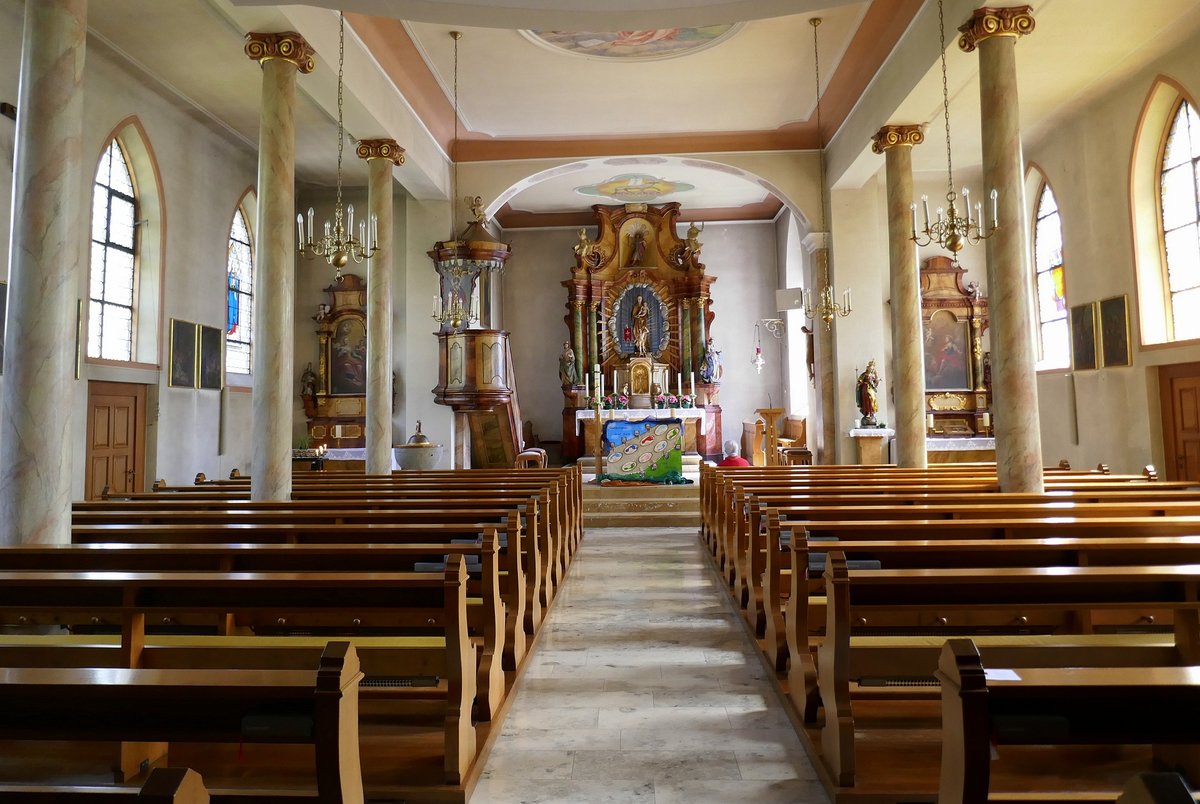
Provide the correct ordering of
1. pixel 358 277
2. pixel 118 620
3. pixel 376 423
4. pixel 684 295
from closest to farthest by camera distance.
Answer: pixel 118 620 → pixel 376 423 → pixel 358 277 → pixel 684 295

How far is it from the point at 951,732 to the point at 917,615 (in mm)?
2033

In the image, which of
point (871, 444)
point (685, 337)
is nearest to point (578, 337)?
point (685, 337)

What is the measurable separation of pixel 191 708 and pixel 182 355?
1129 centimetres

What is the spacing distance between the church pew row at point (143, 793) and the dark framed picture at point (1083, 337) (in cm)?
1287

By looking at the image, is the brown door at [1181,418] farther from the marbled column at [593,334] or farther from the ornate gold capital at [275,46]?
the ornate gold capital at [275,46]

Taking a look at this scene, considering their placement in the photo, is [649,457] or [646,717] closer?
[646,717]

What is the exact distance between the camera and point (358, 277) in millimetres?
14977

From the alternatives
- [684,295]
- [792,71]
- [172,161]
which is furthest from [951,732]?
[684,295]

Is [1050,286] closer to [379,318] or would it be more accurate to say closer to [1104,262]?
[1104,262]

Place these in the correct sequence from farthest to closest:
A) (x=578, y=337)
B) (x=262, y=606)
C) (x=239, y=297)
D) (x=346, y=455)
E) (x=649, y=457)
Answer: (x=578, y=337) → (x=239, y=297) → (x=346, y=455) → (x=649, y=457) → (x=262, y=606)

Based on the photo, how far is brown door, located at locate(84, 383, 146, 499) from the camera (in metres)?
9.84

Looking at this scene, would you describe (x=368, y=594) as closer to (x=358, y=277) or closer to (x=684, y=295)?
(x=358, y=277)

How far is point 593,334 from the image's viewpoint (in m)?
17.6

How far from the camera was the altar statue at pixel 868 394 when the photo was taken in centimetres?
1199
